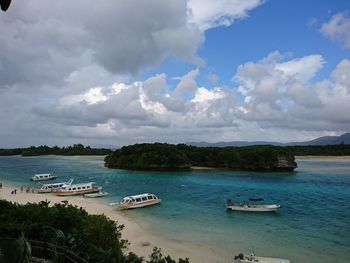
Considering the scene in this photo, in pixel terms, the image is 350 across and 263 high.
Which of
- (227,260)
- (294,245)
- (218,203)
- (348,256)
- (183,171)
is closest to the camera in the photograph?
(227,260)

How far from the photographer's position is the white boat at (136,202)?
175 feet

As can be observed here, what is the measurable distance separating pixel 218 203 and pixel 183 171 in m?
56.8

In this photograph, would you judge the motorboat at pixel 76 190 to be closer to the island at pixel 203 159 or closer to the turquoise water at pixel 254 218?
the turquoise water at pixel 254 218

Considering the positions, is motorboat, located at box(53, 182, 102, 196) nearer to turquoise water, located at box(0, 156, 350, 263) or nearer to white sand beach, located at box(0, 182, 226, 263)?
turquoise water, located at box(0, 156, 350, 263)

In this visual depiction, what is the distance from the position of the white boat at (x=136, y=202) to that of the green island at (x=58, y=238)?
89.0 ft

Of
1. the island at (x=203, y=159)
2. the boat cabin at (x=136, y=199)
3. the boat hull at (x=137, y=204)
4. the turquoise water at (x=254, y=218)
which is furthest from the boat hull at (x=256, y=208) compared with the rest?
the island at (x=203, y=159)

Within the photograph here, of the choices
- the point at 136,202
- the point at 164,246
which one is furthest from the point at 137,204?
the point at 164,246

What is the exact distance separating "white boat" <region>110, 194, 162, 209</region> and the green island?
27118mm

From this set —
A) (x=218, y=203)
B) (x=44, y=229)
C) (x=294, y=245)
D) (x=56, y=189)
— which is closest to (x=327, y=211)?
(x=218, y=203)

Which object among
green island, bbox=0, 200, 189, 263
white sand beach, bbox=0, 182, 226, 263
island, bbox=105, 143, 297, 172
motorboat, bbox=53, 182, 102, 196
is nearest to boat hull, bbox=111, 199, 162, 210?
white sand beach, bbox=0, 182, 226, 263

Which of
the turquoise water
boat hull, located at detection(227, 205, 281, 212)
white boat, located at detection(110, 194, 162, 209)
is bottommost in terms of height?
the turquoise water

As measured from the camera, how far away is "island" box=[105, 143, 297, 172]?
117 metres

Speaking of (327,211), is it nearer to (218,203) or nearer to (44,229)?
(218,203)

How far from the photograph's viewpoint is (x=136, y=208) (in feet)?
177
